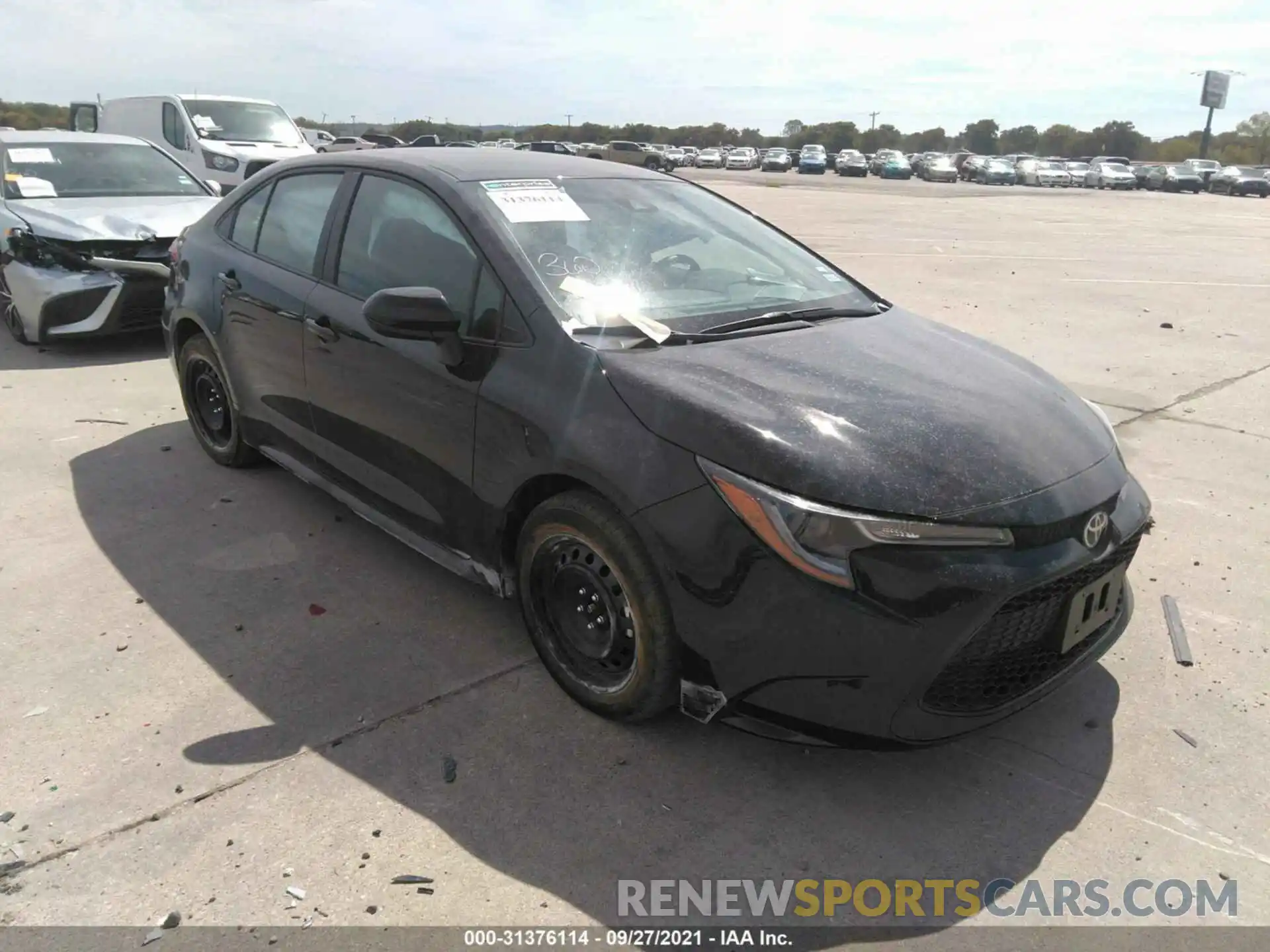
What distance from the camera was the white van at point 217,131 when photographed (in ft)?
44.0

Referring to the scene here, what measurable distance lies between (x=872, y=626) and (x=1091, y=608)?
2.58ft

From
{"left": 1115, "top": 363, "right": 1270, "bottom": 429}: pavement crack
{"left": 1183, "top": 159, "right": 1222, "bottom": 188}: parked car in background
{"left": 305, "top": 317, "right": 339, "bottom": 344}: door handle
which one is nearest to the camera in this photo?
{"left": 305, "top": 317, "right": 339, "bottom": 344}: door handle

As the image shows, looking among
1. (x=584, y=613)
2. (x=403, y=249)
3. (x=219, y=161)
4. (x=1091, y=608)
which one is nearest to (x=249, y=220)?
(x=403, y=249)

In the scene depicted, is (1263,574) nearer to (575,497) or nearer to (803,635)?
(803,635)

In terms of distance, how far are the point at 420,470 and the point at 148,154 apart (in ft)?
23.1

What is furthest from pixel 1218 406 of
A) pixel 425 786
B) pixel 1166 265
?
pixel 1166 265

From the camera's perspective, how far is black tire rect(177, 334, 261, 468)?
15.9ft

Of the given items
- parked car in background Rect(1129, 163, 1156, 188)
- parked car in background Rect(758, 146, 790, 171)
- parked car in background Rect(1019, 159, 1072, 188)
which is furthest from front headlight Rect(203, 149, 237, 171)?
parked car in background Rect(758, 146, 790, 171)

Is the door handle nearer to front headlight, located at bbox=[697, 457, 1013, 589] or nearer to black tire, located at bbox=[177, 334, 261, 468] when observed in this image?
black tire, located at bbox=[177, 334, 261, 468]

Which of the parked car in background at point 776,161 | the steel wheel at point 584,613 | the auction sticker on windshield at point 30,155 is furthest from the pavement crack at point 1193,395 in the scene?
the parked car in background at point 776,161

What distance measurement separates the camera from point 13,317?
300 inches

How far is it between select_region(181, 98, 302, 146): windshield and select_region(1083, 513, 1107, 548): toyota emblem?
556 inches

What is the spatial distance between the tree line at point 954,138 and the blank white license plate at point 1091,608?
7328 centimetres

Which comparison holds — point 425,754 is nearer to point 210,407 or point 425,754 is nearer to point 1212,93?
point 210,407
